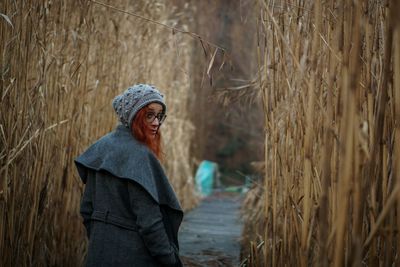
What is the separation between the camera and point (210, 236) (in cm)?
411

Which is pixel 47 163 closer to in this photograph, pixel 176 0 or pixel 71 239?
pixel 71 239

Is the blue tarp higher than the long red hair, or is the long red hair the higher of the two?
the long red hair

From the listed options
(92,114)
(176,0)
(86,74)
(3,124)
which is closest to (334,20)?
(3,124)

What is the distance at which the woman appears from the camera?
1508 millimetres

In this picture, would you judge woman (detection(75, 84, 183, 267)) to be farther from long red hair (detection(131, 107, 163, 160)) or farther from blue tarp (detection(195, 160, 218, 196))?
blue tarp (detection(195, 160, 218, 196))

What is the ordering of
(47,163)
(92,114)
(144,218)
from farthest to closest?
(92,114) < (47,163) < (144,218)

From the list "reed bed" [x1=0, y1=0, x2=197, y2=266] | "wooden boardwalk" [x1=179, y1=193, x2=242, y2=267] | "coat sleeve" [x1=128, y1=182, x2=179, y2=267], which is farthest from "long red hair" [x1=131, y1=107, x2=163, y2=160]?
"wooden boardwalk" [x1=179, y1=193, x2=242, y2=267]

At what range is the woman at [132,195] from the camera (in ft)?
4.95

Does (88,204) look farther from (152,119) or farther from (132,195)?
(152,119)

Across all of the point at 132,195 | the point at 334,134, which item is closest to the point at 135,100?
the point at 132,195

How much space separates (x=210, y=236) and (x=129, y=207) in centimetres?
263

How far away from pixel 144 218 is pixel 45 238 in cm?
92

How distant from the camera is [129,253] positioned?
5.08 feet

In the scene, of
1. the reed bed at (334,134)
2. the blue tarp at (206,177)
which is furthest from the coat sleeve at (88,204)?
the blue tarp at (206,177)
